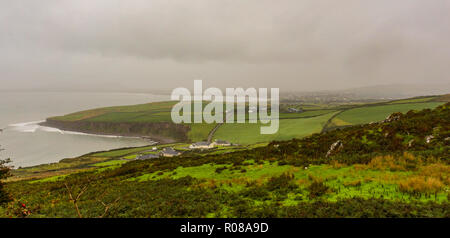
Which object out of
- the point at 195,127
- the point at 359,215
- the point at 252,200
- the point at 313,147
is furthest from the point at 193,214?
the point at 195,127

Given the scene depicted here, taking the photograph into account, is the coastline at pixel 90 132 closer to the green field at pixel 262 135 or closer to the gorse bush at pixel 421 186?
the green field at pixel 262 135

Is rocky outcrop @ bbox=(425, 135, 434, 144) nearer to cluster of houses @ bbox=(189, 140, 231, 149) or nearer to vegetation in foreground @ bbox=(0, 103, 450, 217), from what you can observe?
vegetation in foreground @ bbox=(0, 103, 450, 217)

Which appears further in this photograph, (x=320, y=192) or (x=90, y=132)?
(x=90, y=132)

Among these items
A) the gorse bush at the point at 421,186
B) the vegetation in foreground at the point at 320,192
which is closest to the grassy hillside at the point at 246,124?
the vegetation in foreground at the point at 320,192

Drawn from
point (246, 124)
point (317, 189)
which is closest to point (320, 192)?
point (317, 189)

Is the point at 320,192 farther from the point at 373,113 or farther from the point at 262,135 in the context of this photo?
the point at 373,113

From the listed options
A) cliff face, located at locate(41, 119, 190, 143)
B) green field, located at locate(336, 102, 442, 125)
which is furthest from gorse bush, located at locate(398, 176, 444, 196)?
cliff face, located at locate(41, 119, 190, 143)

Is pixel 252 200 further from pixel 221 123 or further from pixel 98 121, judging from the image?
pixel 98 121

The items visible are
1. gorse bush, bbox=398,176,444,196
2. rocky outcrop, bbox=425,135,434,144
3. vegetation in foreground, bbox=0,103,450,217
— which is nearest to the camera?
vegetation in foreground, bbox=0,103,450,217
